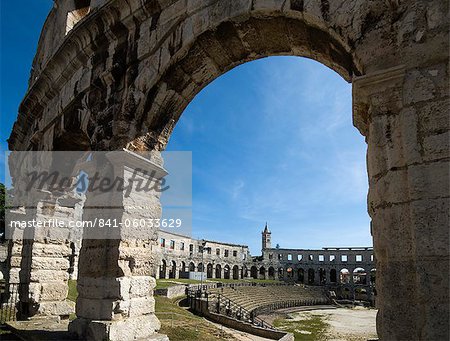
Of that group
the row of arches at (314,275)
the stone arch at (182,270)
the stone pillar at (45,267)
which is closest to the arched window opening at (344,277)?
the row of arches at (314,275)

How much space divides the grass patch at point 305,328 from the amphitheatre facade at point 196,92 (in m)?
13.3

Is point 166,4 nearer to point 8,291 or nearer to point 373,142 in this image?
point 373,142

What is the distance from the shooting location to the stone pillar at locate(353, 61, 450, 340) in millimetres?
2131

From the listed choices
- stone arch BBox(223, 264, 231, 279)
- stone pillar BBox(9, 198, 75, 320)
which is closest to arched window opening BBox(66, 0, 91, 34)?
stone pillar BBox(9, 198, 75, 320)

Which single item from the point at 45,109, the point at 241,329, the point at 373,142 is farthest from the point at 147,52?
the point at 241,329

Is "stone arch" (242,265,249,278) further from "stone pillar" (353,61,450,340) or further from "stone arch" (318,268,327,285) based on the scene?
"stone pillar" (353,61,450,340)

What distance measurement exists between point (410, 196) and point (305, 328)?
19282 mm

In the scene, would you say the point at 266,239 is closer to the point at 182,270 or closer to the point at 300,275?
the point at 300,275

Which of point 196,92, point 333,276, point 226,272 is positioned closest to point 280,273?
point 333,276

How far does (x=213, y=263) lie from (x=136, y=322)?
4119cm

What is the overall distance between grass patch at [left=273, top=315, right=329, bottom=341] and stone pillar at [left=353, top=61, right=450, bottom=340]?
49.5 feet

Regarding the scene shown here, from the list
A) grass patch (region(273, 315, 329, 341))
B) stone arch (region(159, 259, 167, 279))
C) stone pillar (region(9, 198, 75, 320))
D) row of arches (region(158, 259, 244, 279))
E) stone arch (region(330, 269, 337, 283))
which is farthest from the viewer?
stone arch (region(330, 269, 337, 283))

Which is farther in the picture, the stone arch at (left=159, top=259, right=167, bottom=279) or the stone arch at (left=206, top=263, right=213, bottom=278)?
the stone arch at (left=206, top=263, right=213, bottom=278)

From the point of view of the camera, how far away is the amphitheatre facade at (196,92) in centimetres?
226
